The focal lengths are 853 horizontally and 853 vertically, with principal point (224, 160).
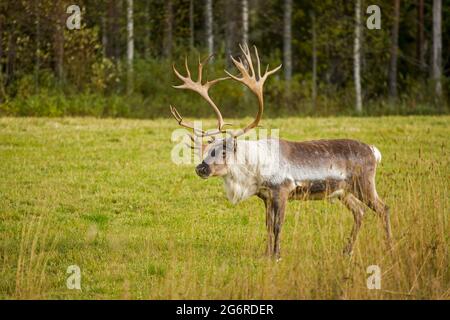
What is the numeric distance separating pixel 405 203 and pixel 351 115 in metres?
12.9

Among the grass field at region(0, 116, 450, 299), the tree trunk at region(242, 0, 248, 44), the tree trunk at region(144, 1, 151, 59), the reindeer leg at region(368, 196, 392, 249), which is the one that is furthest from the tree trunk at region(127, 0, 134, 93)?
the reindeer leg at region(368, 196, 392, 249)

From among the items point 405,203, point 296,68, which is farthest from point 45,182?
point 296,68

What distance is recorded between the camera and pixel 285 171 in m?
8.95

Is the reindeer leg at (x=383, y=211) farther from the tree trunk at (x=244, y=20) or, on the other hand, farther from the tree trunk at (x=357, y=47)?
the tree trunk at (x=244, y=20)

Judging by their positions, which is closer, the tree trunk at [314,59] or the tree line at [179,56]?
the tree line at [179,56]

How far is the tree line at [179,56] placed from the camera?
840 inches

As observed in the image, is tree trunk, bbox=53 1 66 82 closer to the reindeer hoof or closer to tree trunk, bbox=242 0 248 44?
tree trunk, bbox=242 0 248 44

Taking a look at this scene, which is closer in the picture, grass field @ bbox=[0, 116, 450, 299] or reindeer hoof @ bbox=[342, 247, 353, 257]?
grass field @ bbox=[0, 116, 450, 299]

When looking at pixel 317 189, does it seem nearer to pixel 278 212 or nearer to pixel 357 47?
pixel 278 212

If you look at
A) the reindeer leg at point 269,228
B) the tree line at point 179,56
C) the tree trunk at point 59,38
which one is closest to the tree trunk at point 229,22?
the tree line at point 179,56

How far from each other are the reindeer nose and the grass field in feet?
2.83

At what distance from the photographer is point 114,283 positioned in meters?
8.05

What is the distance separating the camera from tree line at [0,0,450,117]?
21328 mm

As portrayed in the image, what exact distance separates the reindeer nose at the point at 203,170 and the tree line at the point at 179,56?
1141 cm
